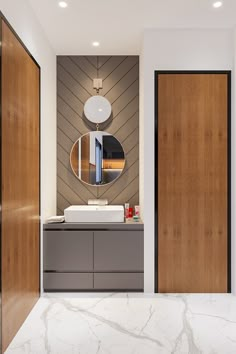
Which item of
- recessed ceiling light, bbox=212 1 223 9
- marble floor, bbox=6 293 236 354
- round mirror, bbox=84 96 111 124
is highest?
recessed ceiling light, bbox=212 1 223 9

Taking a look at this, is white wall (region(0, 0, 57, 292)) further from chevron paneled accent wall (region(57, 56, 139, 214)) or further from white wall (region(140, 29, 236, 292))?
white wall (region(140, 29, 236, 292))

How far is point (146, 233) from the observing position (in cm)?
364

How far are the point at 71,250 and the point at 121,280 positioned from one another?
600 mm

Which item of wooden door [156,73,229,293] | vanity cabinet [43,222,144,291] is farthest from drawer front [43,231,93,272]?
wooden door [156,73,229,293]

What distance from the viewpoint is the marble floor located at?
2.52 meters

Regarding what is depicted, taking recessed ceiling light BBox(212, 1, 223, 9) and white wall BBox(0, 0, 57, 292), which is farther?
recessed ceiling light BBox(212, 1, 223, 9)

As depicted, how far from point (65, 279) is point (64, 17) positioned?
2.56 m

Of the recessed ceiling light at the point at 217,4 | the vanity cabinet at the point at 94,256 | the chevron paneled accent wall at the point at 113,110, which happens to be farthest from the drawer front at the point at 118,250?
the recessed ceiling light at the point at 217,4

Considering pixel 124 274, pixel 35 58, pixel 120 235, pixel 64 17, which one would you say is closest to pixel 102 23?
pixel 64 17

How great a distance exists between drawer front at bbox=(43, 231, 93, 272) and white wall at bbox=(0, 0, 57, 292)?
0.95ft

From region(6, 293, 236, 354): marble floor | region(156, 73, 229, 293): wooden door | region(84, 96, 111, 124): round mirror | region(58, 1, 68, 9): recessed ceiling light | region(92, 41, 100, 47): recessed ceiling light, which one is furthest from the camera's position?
region(84, 96, 111, 124): round mirror

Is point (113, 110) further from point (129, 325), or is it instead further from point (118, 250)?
point (129, 325)

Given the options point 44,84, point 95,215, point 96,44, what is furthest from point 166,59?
point 95,215

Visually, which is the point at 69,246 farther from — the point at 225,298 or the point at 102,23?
the point at 102,23
